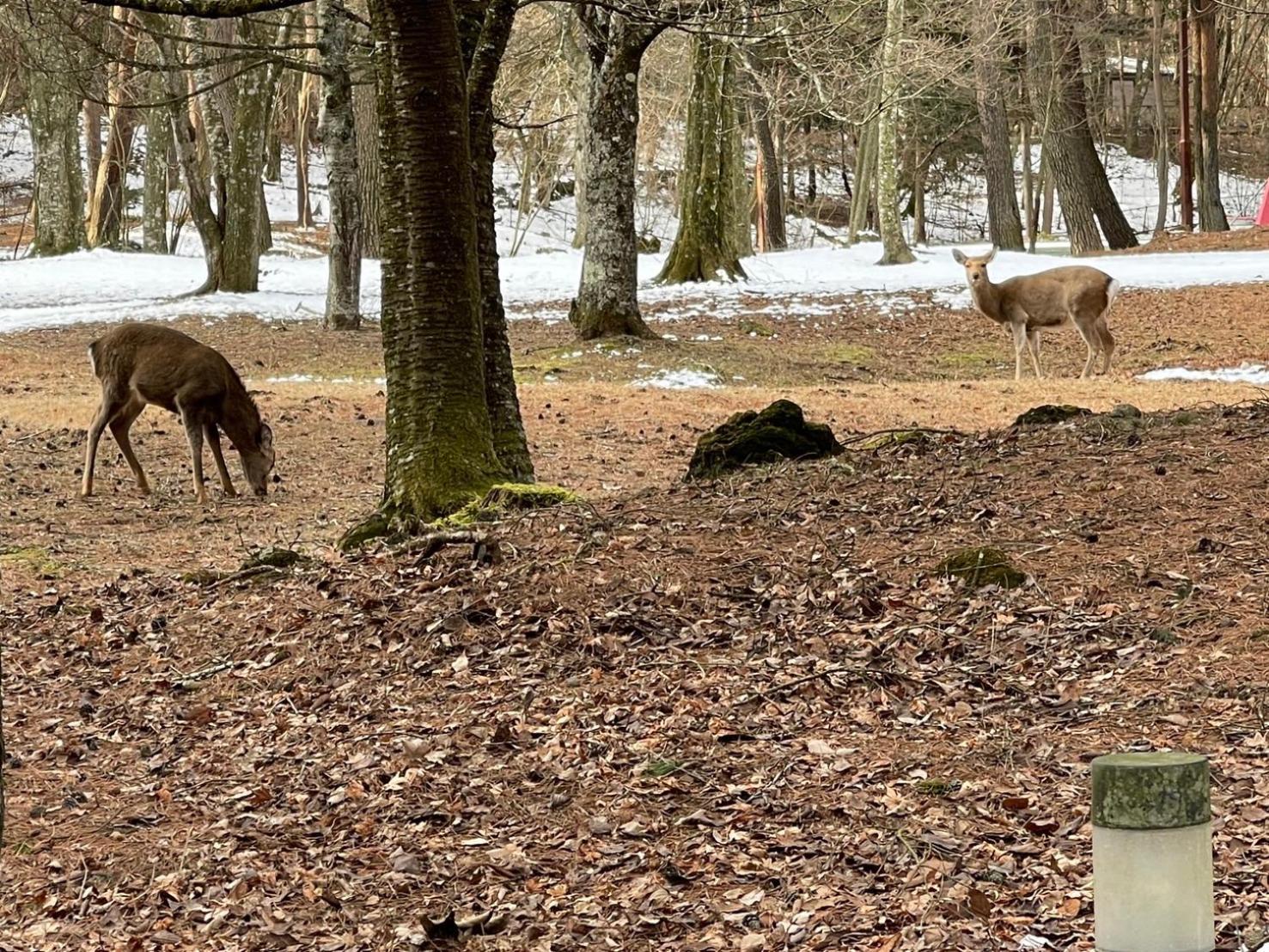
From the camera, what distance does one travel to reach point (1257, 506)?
25.8ft

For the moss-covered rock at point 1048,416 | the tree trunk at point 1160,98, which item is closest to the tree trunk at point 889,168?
the tree trunk at point 1160,98

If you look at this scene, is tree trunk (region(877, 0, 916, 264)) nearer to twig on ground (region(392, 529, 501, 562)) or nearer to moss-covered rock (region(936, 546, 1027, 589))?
twig on ground (region(392, 529, 501, 562))

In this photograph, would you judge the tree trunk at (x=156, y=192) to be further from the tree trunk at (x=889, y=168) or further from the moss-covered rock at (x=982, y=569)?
the moss-covered rock at (x=982, y=569)

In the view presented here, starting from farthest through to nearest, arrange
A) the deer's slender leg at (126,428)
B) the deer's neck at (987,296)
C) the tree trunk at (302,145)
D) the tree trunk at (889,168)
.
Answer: the tree trunk at (302,145)
the tree trunk at (889,168)
the deer's neck at (987,296)
the deer's slender leg at (126,428)

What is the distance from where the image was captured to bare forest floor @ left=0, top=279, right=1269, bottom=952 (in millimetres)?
5242

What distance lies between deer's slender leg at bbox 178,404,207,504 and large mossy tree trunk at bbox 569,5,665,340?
8.77 m

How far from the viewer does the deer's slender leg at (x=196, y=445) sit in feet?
45.4

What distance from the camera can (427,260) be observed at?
969cm

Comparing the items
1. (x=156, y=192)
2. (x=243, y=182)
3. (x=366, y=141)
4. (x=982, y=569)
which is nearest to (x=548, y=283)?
(x=366, y=141)

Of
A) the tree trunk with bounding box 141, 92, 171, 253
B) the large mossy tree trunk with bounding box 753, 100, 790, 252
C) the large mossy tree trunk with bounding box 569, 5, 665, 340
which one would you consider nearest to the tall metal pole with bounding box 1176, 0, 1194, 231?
the large mossy tree trunk with bounding box 753, 100, 790, 252

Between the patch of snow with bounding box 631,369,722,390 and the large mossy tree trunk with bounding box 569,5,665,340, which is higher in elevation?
the large mossy tree trunk with bounding box 569,5,665,340

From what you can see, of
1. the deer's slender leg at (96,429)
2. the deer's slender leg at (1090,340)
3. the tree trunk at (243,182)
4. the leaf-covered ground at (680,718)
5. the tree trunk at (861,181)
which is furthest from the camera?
the tree trunk at (861,181)

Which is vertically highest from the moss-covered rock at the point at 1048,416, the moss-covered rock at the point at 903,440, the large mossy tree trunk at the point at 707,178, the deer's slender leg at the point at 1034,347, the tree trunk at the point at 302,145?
the tree trunk at the point at 302,145

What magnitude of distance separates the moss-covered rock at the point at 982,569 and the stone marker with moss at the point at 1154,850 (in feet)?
13.2
